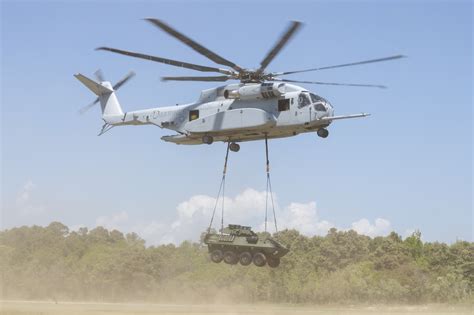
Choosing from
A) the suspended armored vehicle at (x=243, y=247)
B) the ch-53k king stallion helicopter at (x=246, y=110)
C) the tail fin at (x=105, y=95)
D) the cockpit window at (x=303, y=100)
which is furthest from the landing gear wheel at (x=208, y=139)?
the tail fin at (x=105, y=95)

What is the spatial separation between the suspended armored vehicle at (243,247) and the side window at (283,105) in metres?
5.20

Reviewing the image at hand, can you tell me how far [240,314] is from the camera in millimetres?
47250

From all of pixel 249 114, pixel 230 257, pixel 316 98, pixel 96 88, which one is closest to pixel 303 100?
pixel 316 98

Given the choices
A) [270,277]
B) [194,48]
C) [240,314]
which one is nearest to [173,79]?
[194,48]

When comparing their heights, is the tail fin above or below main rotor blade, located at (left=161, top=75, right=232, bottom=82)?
above

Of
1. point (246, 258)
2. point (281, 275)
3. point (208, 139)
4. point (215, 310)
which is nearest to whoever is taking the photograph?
point (246, 258)

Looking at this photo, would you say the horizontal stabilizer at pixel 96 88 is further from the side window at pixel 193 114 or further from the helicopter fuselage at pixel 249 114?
the side window at pixel 193 114

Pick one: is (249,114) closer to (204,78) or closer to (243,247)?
(204,78)

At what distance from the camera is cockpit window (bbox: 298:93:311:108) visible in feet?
88.9

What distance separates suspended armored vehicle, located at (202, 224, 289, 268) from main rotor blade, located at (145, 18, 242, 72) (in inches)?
273

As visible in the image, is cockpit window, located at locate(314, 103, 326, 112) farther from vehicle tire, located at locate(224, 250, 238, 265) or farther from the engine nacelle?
vehicle tire, located at locate(224, 250, 238, 265)

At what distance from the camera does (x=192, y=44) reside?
79.6ft

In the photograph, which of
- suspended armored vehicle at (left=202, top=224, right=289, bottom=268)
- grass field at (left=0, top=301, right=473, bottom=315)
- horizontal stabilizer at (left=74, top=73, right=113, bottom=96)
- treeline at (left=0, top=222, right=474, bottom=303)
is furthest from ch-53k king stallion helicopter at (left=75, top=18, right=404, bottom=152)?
treeline at (left=0, top=222, right=474, bottom=303)

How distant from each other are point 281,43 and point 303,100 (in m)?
3.59
